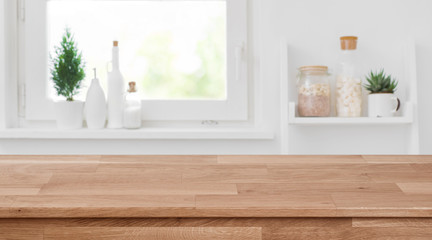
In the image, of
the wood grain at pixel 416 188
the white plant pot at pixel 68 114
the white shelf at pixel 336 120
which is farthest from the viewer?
the white plant pot at pixel 68 114

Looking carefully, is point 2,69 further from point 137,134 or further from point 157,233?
point 157,233

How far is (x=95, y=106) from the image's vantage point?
62.5 inches

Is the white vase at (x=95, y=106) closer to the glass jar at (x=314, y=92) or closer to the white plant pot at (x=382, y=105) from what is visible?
the glass jar at (x=314, y=92)

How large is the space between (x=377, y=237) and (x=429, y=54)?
1.08 m

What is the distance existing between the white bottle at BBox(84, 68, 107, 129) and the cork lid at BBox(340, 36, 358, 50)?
909 millimetres

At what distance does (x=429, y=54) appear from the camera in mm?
1608

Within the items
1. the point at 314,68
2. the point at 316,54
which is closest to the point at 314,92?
the point at 314,68

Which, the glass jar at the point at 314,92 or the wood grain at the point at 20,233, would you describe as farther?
the glass jar at the point at 314,92

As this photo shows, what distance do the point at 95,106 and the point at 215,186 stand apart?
844 millimetres

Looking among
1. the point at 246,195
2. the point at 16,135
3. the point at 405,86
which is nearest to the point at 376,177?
the point at 246,195

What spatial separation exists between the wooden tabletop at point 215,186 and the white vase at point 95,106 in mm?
484

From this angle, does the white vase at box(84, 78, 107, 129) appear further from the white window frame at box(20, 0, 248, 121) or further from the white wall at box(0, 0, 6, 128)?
the white wall at box(0, 0, 6, 128)

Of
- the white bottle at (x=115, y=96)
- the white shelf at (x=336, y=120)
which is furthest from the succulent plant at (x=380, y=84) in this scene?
the white bottle at (x=115, y=96)

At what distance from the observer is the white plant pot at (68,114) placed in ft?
5.18
